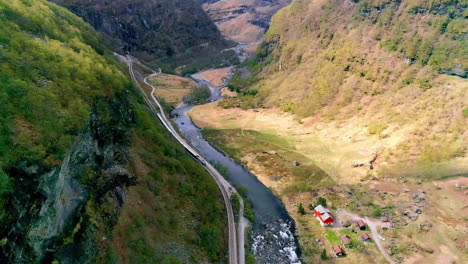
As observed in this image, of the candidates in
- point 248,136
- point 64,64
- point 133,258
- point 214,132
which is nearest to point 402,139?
point 248,136

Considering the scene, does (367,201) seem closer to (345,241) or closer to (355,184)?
(355,184)

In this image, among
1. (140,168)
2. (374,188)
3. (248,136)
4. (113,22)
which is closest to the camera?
(140,168)

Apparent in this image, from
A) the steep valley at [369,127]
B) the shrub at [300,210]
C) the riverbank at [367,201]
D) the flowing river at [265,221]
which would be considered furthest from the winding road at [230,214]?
the shrub at [300,210]

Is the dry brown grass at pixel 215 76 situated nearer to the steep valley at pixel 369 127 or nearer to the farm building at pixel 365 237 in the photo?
the steep valley at pixel 369 127

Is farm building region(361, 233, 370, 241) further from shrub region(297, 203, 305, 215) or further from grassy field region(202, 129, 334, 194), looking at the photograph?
grassy field region(202, 129, 334, 194)

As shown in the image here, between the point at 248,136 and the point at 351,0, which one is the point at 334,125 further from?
the point at 351,0

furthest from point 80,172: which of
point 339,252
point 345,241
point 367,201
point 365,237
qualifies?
point 367,201

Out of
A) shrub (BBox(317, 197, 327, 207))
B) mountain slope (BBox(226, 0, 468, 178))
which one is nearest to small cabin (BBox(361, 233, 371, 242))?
shrub (BBox(317, 197, 327, 207))
